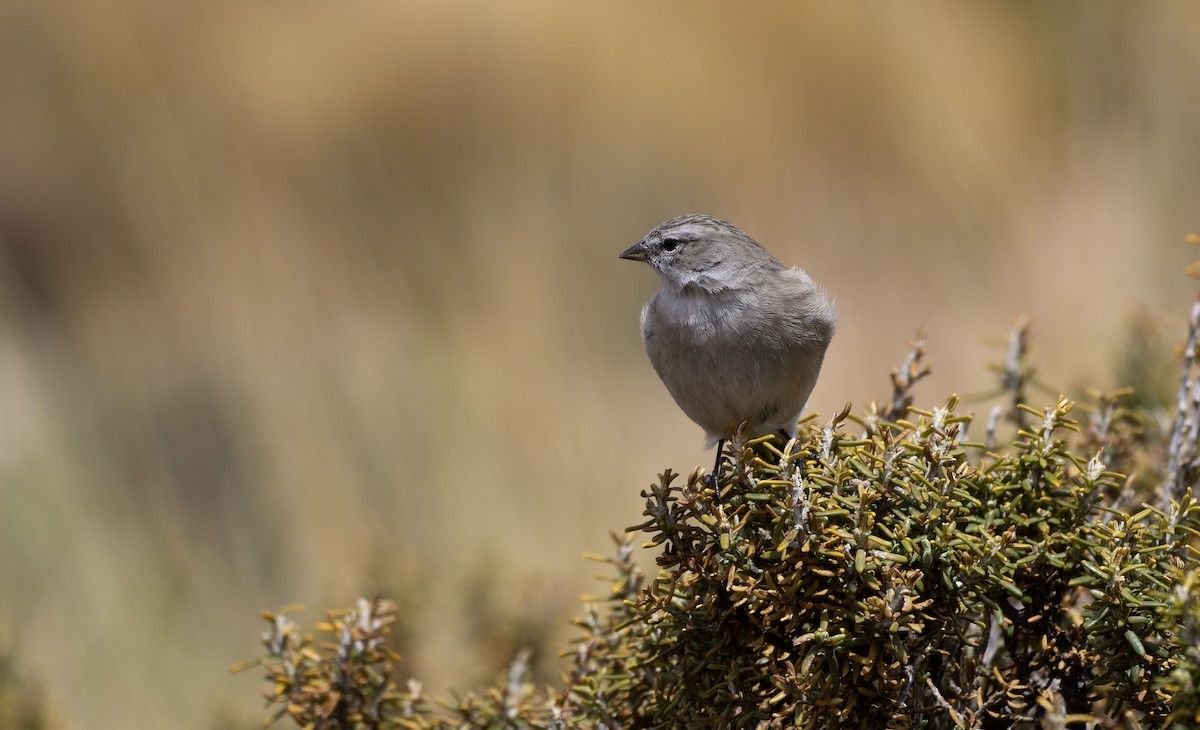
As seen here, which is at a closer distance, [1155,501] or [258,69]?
[1155,501]

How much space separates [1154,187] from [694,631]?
19.0ft

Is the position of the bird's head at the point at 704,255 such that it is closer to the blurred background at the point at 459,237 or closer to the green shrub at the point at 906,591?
the green shrub at the point at 906,591

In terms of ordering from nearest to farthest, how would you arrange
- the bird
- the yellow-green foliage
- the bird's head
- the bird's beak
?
the yellow-green foliage, the bird, the bird's head, the bird's beak

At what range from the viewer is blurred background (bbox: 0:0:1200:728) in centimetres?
568

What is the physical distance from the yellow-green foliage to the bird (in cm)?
78

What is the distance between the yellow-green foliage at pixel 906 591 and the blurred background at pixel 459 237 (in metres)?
3.73

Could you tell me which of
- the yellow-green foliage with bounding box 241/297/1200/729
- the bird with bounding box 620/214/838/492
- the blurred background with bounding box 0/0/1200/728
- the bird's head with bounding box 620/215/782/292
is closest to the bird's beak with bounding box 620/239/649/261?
the bird's head with bounding box 620/215/782/292

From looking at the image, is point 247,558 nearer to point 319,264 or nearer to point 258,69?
point 319,264

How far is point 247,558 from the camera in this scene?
5.61 m

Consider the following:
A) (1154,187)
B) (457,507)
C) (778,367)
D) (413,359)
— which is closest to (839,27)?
(1154,187)

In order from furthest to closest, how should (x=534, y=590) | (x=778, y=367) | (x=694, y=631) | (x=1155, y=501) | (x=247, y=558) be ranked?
(x=247, y=558) < (x=534, y=590) < (x=778, y=367) < (x=1155, y=501) < (x=694, y=631)

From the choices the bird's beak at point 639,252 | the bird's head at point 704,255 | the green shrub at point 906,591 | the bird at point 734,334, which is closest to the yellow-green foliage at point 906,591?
the green shrub at point 906,591

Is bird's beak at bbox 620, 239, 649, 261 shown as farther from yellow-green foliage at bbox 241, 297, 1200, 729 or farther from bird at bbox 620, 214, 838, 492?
yellow-green foliage at bbox 241, 297, 1200, 729

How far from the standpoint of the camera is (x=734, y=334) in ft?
Result: 9.02
